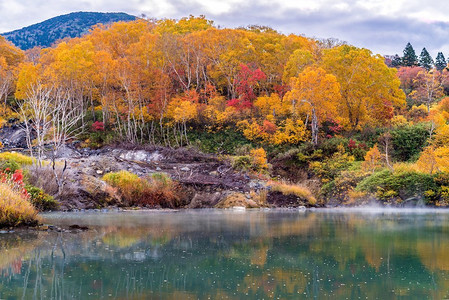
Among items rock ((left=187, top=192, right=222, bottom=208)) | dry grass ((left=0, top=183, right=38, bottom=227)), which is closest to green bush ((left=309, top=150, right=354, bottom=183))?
rock ((left=187, top=192, right=222, bottom=208))

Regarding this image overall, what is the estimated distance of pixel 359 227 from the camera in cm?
1716

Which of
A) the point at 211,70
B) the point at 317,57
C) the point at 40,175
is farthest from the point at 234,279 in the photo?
the point at 317,57

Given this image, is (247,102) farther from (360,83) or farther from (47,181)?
(47,181)

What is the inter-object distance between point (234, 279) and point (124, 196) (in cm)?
1702

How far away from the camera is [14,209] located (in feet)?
48.9

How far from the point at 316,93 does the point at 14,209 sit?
26978mm

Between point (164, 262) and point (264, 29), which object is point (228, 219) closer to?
point (164, 262)

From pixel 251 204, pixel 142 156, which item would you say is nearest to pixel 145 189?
pixel 251 204

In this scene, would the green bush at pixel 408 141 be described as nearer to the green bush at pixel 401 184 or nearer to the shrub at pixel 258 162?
the green bush at pixel 401 184

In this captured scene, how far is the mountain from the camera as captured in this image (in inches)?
6998

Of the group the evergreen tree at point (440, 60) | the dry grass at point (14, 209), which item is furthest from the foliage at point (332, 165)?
the evergreen tree at point (440, 60)

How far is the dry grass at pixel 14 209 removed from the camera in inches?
570

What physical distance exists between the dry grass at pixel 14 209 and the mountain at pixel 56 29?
564 ft

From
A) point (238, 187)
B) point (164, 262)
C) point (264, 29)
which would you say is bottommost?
point (238, 187)
